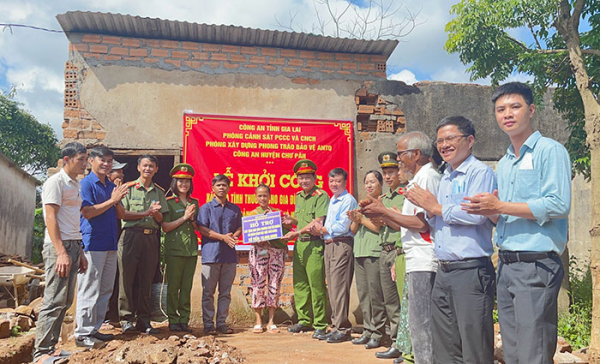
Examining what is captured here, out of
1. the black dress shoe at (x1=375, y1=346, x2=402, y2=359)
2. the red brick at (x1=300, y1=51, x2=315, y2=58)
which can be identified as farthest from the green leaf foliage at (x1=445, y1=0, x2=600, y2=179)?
the black dress shoe at (x1=375, y1=346, x2=402, y2=359)

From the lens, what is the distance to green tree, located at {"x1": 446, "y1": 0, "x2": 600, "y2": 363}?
575 cm

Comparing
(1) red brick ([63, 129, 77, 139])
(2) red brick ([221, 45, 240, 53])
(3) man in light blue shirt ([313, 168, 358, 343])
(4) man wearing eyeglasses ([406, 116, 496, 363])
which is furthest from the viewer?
(2) red brick ([221, 45, 240, 53])

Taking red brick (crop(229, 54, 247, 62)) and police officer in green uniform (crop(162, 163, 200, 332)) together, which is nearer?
police officer in green uniform (crop(162, 163, 200, 332))

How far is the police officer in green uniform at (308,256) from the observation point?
5.49 m

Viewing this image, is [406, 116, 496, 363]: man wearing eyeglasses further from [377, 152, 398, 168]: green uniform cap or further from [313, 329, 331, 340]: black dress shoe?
[313, 329, 331, 340]: black dress shoe

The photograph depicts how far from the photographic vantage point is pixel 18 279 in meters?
8.69

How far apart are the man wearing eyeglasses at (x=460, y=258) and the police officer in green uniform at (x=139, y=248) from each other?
316cm

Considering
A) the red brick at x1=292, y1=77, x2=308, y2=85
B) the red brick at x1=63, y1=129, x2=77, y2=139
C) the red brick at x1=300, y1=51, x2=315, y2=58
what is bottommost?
the red brick at x1=63, y1=129, x2=77, y2=139

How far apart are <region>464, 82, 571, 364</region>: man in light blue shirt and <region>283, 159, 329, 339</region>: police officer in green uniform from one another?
3.13 metres

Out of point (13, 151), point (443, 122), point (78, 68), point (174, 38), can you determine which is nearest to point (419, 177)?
point (443, 122)

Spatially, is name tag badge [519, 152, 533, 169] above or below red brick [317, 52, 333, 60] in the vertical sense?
below

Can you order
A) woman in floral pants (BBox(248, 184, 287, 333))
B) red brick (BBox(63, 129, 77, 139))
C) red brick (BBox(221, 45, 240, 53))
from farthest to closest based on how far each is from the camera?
red brick (BBox(221, 45, 240, 53)) → red brick (BBox(63, 129, 77, 139)) → woman in floral pants (BBox(248, 184, 287, 333))

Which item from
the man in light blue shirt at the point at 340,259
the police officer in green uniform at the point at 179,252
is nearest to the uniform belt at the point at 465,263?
the man in light blue shirt at the point at 340,259

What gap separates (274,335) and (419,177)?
305 centimetres
